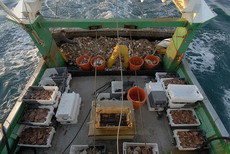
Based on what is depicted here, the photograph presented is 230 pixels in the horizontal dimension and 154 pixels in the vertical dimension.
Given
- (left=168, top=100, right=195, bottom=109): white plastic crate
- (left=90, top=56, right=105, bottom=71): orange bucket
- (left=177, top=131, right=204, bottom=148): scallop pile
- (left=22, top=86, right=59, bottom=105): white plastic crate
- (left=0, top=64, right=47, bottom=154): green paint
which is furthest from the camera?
(left=90, top=56, right=105, bottom=71): orange bucket

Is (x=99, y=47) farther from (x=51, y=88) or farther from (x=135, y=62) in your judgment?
(x=51, y=88)

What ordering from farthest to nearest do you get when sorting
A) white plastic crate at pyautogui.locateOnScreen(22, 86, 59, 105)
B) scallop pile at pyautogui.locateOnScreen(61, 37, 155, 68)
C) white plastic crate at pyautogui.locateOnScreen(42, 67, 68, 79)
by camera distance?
scallop pile at pyautogui.locateOnScreen(61, 37, 155, 68), white plastic crate at pyautogui.locateOnScreen(42, 67, 68, 79), white plastic crate at pyautogui.locateOnScreen(22, 86, 59, 105)

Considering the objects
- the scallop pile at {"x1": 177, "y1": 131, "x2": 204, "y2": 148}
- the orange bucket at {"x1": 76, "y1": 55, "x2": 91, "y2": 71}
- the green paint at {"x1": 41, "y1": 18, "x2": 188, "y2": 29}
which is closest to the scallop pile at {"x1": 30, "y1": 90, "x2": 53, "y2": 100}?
the orange bucket at {"x1": 76, "y1": 55, "x2": 91, "y2": 71}

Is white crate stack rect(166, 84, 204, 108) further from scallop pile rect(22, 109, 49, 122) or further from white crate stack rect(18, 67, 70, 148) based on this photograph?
scallop pile rect(22, 109, 49, 122)

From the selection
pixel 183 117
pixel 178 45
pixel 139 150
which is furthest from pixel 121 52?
pixel 139 150

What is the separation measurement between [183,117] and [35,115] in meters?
4.15

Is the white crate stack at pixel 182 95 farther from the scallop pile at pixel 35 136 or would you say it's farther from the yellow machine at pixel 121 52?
the scallop pile at pixel 35 136

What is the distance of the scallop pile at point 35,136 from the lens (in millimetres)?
4015

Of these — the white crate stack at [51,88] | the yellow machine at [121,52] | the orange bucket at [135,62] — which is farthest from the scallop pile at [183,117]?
the white crate stack at [51,88]

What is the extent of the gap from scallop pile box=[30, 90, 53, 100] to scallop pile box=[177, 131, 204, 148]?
12.2ft

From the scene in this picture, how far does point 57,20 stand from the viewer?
4.58 m

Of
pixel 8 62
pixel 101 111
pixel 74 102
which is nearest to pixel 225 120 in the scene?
pixel 101 111

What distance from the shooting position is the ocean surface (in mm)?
6895

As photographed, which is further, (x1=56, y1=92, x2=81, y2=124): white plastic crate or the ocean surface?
the ocean surface
